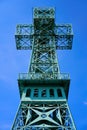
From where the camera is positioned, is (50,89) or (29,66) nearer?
(50,89)

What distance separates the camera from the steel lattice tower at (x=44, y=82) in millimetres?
32994

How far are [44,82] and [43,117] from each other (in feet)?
16.0

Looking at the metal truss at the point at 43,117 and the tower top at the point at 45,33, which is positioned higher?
the tower top at the point at 45,33

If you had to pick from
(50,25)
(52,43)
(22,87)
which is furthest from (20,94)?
(50,25)

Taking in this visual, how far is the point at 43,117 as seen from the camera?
109 feet

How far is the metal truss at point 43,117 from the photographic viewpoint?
3181 centimetres

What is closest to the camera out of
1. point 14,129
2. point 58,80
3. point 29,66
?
point 14,129

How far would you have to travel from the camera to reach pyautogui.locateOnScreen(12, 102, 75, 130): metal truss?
31.8 metres

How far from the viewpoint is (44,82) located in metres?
36.8

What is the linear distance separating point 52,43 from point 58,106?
12131 millimetres

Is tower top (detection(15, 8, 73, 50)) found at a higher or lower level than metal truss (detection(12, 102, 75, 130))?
higher

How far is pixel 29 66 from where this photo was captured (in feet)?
130

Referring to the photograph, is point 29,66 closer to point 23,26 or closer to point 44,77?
point 44,77

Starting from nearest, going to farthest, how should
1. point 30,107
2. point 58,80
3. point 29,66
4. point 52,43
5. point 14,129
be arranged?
point 14,129 → point 30,107 → point 58,80 → point 29,66 → point 52,43
